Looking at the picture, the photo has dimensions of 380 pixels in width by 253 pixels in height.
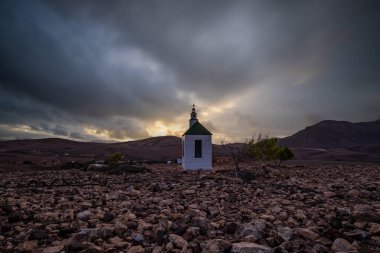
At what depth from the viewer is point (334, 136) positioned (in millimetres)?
117312

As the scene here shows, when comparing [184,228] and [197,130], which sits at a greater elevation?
[197,130]

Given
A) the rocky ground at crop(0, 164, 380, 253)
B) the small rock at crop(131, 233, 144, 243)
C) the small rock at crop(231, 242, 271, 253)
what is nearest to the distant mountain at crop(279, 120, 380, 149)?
the rocky ground at crop(0, 164, 380, 253)

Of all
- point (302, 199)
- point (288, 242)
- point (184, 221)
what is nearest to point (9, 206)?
point (184, 221)

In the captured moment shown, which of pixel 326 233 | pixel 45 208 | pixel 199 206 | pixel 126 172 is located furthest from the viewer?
pixel 126 172

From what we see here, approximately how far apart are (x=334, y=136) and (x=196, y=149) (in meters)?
115

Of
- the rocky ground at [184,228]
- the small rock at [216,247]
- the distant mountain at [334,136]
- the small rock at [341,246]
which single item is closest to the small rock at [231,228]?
the rocky ground at [184,228]

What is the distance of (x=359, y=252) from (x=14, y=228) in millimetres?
6176

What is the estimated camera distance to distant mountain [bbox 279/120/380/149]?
363ft

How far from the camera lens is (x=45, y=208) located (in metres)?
6.36

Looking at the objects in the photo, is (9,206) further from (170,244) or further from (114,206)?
(170,244)

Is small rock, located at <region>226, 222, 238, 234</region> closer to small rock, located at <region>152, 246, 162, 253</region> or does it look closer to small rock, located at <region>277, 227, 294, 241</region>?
small rock, located at <region>277, 227, 294, 241</region>

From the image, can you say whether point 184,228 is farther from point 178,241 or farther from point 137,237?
point 137,237

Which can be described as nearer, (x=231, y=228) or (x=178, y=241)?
(x=178, y=241)

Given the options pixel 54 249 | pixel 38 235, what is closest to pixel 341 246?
pixel 54 249
